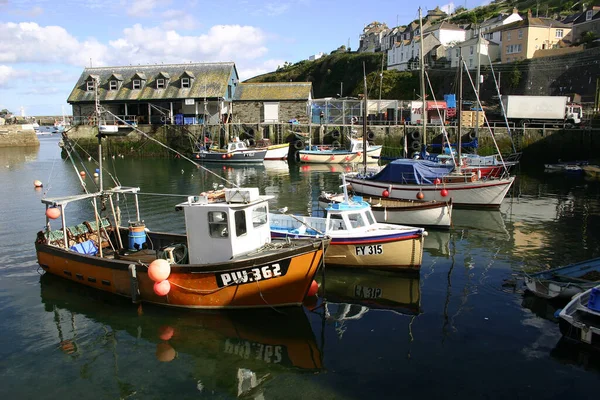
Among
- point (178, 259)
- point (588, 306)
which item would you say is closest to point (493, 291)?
point (588, 306)

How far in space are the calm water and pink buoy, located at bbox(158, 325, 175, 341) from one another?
6 cm

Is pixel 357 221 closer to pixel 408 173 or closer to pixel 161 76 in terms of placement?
pixel 408 173

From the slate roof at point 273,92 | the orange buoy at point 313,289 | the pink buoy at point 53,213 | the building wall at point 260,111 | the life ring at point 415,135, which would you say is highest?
the slate roof at point 273,92

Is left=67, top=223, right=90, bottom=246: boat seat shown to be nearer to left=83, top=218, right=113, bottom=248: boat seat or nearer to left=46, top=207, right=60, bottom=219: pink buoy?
left=83, top=218, right=113, bottom=248: boat seat

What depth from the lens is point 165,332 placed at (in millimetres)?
12000

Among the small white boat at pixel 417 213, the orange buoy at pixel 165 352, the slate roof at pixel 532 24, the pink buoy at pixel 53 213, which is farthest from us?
the slate roof at pixel 532 24

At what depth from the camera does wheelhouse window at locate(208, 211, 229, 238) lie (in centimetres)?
1256

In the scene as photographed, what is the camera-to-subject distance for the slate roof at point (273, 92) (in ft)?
193

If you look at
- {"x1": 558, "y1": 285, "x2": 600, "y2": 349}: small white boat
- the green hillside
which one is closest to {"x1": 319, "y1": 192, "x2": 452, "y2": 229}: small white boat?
{"x1": 558, "y1": 285, "x2": 600, "y2": 349}: small white boat

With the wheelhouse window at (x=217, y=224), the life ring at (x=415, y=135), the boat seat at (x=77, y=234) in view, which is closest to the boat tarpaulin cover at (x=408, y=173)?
the wheelhouse window at (x=217, y=224)

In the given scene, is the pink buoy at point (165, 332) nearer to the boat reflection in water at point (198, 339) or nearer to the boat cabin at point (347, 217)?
the boat reflection in water at point (198, 339)

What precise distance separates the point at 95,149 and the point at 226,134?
15803 mm

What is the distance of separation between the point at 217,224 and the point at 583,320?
29.1 ft

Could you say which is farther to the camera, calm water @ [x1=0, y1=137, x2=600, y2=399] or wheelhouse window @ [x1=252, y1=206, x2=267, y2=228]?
wheelhouse window @ [x1=252, y1=206, x2=267, y2=228]
